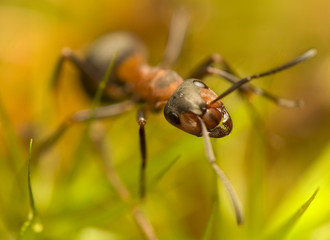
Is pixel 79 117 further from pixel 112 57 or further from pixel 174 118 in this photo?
pixel 174 118

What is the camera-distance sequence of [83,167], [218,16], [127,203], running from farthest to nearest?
[218,16]
[83,167]
[127,203]

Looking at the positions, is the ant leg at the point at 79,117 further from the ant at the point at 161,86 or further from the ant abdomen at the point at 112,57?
the ant abdomen at the point at 112,57

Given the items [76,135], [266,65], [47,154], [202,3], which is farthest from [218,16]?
[47,154]

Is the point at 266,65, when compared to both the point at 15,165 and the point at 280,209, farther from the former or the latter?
the point at 15,165

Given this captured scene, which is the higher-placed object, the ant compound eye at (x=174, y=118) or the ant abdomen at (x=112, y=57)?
the ant compound eye at (x=174, y=118)

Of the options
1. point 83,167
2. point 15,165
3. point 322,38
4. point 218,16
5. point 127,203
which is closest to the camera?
point 127,203

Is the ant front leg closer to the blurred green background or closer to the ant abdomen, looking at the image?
the blurred green background

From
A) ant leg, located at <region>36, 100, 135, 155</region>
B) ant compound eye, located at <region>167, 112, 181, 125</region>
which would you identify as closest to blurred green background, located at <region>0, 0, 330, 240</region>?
ant leg, located at <region>36, 100, 135, 155</region>

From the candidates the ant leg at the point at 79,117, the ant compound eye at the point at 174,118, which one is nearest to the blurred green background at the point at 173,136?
the ant leg at the point at 79,117
